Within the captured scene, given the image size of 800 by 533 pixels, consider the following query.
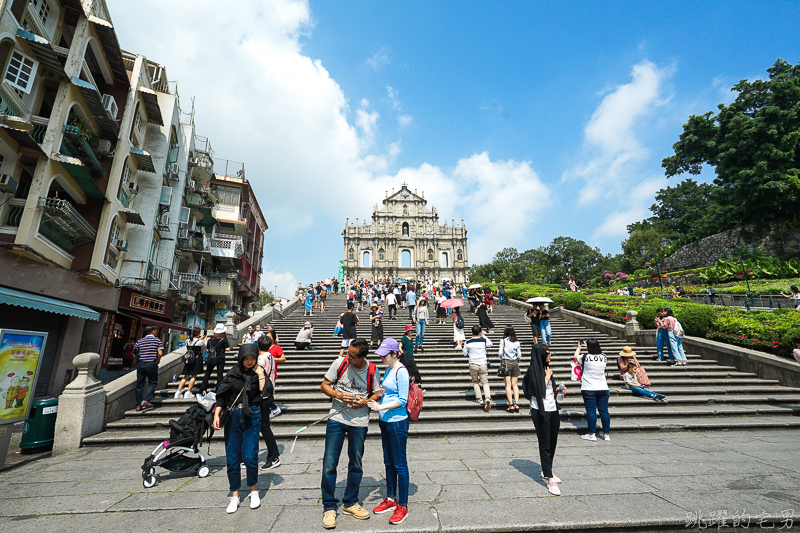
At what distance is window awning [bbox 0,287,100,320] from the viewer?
7986 millimetres

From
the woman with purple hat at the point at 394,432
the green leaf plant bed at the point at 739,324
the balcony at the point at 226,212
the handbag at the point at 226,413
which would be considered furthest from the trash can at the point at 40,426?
the balcony at the point at 226,212

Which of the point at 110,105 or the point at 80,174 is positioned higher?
the point at 110,105

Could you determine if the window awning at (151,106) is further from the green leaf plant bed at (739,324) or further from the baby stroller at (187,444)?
the green leaf plant bed at (739,324)

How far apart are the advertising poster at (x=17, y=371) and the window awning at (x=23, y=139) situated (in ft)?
22.0

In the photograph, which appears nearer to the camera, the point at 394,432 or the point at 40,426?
the point at 394,432

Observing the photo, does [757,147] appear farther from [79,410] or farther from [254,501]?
[79,410]

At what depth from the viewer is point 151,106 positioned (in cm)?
1564

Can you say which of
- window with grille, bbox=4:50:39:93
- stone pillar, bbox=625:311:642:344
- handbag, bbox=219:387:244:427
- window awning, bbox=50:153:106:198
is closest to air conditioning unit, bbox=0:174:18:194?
window awning, bbox=50:153:106:198

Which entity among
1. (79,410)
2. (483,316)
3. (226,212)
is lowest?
(79,410)

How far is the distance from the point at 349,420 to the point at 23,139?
1211cm

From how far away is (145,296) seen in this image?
15.6 meters

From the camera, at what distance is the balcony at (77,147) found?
35.0 ft

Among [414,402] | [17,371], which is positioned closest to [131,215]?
[17,371]

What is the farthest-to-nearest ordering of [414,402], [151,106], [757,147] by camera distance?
[757,147] < [151,106] < [414,402]
